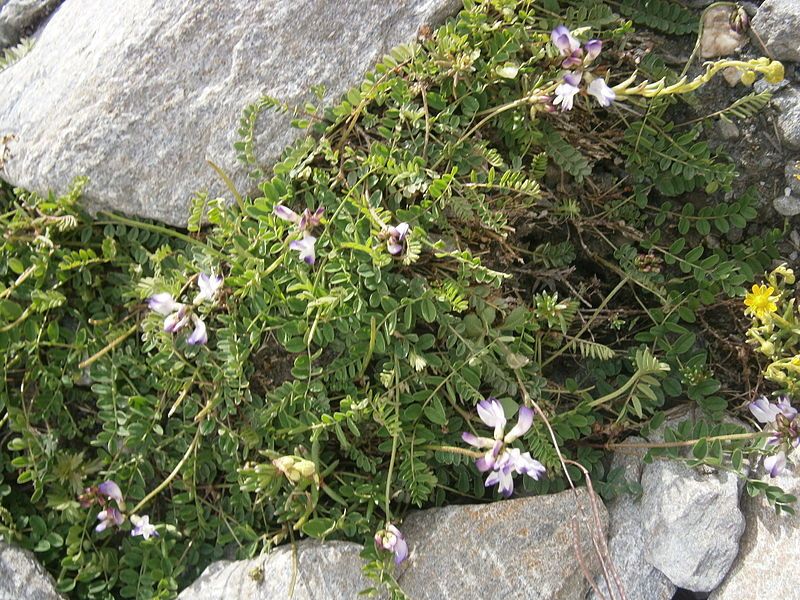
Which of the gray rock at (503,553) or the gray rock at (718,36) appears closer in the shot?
the gray rock at (503,553)

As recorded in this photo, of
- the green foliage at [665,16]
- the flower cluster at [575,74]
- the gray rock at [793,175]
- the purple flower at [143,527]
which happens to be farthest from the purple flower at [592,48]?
the purple flower at [143,527]

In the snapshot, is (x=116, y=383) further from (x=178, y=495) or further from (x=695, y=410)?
(x=695, y=410)

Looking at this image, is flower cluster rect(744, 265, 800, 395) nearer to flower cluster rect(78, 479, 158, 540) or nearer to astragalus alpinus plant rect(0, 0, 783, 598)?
astragalus alpinus plant rect(0, 0, 783, 598)

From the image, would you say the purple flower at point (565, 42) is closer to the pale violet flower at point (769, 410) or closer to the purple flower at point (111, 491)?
the pale violet flower at point (769, 410)

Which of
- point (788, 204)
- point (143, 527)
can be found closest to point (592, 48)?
point (788, 204)

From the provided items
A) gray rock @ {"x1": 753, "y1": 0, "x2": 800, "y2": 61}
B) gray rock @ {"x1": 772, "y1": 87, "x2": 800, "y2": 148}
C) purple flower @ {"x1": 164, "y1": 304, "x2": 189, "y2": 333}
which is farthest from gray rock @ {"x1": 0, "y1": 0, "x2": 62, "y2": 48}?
gray rock @ {"x1": 772, "y1": 87, "x2": 800, "y2": 148}

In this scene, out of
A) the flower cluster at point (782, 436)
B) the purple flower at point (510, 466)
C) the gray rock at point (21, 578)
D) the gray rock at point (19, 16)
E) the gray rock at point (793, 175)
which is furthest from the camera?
the gray rock at point (19, 16)

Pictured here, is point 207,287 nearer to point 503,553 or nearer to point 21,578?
point 21,578
